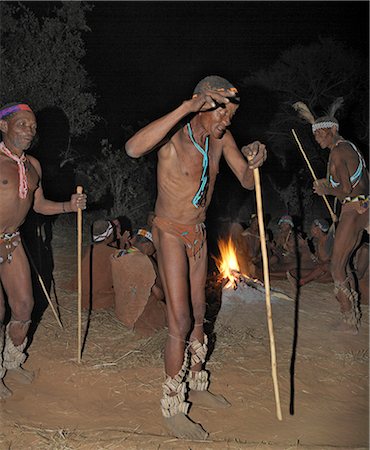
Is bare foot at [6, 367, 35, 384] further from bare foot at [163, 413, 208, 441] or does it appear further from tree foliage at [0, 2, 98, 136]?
tree foliage at [0, 2, 98, 136]

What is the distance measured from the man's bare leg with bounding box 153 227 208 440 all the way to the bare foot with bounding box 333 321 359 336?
8.64 ft

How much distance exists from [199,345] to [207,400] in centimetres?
45

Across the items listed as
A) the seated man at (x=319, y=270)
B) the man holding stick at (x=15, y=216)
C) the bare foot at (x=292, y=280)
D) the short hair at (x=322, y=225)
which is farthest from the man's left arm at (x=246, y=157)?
the short hair at (x=322, y=225)

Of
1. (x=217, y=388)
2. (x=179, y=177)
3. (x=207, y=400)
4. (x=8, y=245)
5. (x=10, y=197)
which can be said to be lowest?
(x=217, y=388)

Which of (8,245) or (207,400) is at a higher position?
(8,245)

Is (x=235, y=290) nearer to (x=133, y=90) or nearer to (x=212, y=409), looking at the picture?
(x=212, y=409)

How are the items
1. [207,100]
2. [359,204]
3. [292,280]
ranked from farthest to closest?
[292,280] < [359,204] < [207,100]

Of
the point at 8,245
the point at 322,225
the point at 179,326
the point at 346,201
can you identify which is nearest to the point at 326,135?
the point at 346,201

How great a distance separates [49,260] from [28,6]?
713cm

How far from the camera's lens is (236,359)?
483 centimetres

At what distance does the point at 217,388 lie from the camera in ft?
13.9

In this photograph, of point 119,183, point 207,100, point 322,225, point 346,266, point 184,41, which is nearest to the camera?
point 207,100

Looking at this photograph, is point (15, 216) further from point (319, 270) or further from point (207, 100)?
point (319, 270)

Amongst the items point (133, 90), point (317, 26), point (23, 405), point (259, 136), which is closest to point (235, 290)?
point (23, 405)
